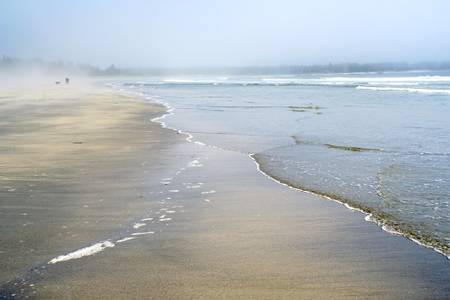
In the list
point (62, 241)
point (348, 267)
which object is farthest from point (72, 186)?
point (348, 267)

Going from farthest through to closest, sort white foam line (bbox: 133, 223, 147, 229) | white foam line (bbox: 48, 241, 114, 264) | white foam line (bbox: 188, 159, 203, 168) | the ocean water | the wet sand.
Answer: white foam line (bbox: 188, 159, 203, 168)
the ocean water
white foam line (bbox: 133, 223, 147, 229)
white foam line (bbox: 48, 241, 114, 264)
the wet sand

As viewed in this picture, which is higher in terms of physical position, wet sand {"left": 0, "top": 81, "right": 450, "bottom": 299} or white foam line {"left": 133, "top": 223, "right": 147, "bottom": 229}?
wet sand {"left": 0, "top": 81, "right": 450, "bottom": 299}

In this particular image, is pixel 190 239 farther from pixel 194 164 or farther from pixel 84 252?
pixel 194 164

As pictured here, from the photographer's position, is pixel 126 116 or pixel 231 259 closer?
pixel 231 259

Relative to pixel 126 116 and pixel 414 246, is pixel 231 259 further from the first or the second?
A: pixel 126 116

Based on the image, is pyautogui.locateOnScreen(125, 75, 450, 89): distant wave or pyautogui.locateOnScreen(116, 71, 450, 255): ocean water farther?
pyautogui.locateOnScreen(125, 75, 450, 89): distant wave

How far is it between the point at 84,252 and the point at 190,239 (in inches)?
51.6

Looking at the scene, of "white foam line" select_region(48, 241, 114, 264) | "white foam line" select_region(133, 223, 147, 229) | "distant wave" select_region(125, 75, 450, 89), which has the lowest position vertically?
"white foam line" select_region(133, 223, 147, 229)

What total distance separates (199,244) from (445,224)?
350 cm

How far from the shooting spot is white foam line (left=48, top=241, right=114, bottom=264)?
18.6ft

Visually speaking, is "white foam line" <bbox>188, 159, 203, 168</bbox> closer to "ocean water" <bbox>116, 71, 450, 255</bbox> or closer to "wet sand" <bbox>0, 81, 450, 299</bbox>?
"wet sand" <bbox>0, 81, 450, 299</bbox>

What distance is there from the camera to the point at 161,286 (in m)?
4.95

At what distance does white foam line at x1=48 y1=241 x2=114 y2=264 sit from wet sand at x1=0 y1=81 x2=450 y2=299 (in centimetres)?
11

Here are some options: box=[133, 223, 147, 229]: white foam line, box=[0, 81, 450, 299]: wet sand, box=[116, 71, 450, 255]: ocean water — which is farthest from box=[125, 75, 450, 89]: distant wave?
box=[133, 223, 147, 229]: white foam line
